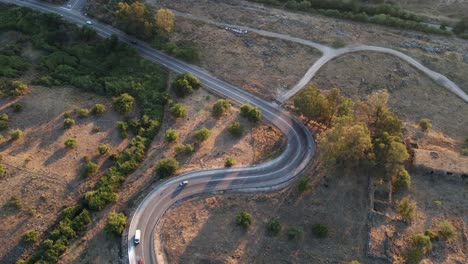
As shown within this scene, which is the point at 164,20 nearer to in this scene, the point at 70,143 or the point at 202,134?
the point at 202,134

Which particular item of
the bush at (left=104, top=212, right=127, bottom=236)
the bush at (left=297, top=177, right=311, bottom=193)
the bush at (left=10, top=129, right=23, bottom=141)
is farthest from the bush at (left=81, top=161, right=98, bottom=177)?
the bush at (left=297, top=177, right=311, bottom=193)

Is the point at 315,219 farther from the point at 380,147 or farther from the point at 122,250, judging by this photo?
the point at 122,250

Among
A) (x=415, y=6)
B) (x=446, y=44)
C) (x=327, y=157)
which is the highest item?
(x=415, y=6)

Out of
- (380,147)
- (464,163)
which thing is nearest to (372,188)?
(380,147)

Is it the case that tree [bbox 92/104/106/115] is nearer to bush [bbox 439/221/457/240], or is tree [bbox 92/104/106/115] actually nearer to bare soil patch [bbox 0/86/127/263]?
bare soil patch [bbox 0/86/127/263]

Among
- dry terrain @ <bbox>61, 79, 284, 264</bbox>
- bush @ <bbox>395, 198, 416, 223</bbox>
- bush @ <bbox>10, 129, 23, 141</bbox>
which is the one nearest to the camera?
dry terrain @ <bbox>61, 79, 284, 264</bbox>

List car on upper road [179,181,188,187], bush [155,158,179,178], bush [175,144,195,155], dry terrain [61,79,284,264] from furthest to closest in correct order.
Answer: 1. bush [175,144,195,155]
2. bush [155,158,179,178]
3. car on upper road [179,181,188,187]
4. dry terrain [61,79,284,264]
